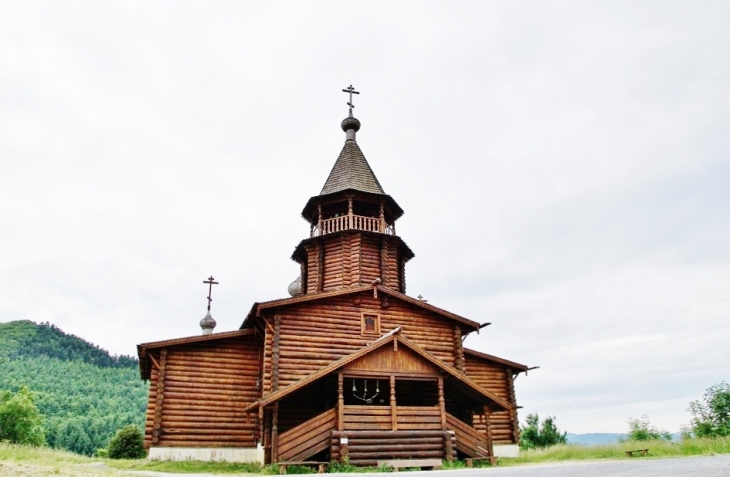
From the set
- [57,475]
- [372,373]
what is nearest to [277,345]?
[372,373]

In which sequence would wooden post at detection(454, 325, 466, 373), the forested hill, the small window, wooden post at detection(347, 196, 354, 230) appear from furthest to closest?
the forested hill, wooden post at detection(347, 196, 354, 230), wooden post at detection(454, 325, 466, 373), the small window

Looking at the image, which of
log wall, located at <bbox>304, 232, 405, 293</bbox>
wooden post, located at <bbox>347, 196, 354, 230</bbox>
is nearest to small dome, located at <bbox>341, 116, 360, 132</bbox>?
wooden post, located at <bbox>347, 196, 354, 230</bbox>

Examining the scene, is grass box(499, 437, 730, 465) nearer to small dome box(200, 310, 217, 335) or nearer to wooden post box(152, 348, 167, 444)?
wooden post box(152, 348, 167, 444)

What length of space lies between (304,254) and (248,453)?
9080 millimetres

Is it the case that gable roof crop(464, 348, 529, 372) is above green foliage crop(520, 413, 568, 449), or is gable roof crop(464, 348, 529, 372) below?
above

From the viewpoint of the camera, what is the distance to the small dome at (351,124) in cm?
2911

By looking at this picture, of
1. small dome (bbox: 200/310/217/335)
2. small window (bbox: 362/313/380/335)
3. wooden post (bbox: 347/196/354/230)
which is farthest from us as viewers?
small dome (bbox: 200/310/217/335)

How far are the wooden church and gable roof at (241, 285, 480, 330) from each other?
0.05 metres

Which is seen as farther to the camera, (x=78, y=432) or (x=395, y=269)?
(x=78, y=432)

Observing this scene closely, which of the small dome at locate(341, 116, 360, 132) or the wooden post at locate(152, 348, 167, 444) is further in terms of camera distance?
the small dome at locate(341, 116, 360, 132)

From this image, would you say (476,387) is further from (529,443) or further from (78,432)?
(78,432)

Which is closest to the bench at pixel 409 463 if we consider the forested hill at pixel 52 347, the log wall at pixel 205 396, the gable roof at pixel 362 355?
the gable roof at pixel 362 355

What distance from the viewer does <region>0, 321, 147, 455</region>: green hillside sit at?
239 ft

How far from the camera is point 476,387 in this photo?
57.6 feet
